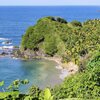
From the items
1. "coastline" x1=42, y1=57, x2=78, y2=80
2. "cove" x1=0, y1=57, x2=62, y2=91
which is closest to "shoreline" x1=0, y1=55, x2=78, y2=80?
"coastline" x1=42, y1=57, x2=78, y2=80

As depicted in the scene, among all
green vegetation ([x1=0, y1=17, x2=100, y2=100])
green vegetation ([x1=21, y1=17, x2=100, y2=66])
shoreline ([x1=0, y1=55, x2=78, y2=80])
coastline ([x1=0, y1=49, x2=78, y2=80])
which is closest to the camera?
shoreline ([x1=0, y1=55, x2=78, y2=80])

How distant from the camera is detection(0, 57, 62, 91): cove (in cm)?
4400

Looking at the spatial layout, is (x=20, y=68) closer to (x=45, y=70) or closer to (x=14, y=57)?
(x=45, y=70)

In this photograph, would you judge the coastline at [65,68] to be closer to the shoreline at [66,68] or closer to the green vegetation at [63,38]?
the shoreline at [66,68]

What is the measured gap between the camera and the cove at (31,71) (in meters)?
44.0

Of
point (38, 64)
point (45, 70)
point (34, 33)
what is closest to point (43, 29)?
point (34, 33)

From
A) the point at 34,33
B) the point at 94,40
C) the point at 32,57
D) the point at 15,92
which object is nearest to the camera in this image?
the point at 15,92

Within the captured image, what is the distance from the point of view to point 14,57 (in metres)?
61.2

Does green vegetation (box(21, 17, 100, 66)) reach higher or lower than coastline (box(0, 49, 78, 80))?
higher

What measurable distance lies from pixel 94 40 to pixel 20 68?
11359 millimetres

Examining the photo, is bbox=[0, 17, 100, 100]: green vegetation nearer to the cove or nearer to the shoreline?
the shoreline

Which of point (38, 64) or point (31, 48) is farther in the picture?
point (31, 48)

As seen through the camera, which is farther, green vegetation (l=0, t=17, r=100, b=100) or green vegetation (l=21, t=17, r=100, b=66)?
green vegetation (l=21, t=17, r=100, b=66)

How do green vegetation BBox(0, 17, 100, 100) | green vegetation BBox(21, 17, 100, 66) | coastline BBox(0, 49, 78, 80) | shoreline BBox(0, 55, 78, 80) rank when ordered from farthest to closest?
green vegetation BBox(21, 17, 100, 66), green vegetation BBox(0, 17, 100, 100), coastline BBox(0, 49, 78, 80), shoreline BBox(0, 55, 78, 80)
